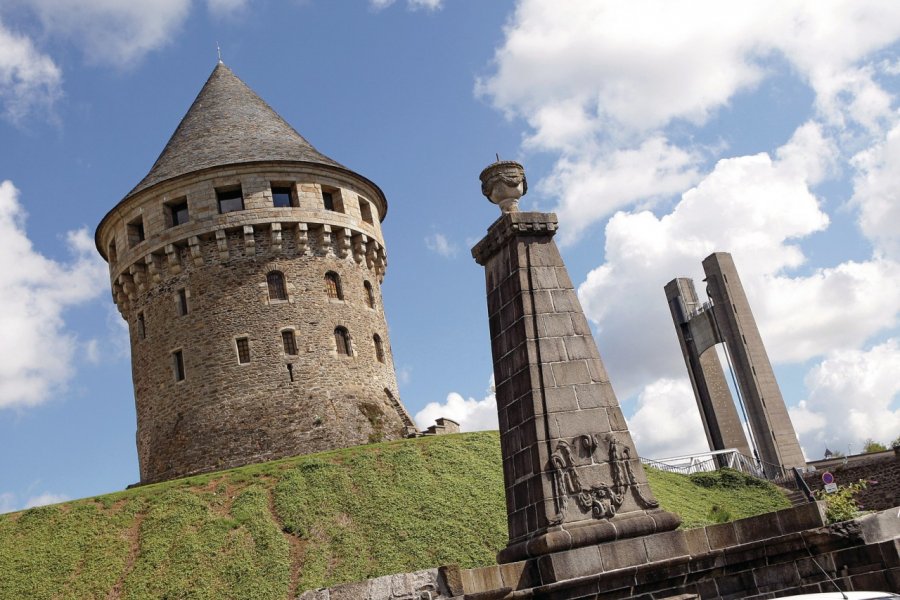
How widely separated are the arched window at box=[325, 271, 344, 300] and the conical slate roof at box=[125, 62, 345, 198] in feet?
15.2

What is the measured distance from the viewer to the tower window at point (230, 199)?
32844mm

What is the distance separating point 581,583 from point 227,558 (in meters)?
12.9

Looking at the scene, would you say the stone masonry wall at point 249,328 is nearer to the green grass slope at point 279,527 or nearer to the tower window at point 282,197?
the tower window at point 282,197

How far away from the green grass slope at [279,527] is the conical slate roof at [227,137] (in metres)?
13.8

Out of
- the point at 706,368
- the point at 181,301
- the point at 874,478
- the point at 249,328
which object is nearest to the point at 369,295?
the point at 249,328

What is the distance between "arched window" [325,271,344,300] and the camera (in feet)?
109

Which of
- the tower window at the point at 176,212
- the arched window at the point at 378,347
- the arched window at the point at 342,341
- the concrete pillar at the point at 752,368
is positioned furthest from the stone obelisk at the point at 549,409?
the tower window at the point at 176,212

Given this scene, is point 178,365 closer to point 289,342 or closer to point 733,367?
point 289,342

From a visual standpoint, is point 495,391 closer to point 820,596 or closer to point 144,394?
point 820,596

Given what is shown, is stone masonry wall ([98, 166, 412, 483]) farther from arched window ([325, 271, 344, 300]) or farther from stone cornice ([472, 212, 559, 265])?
stone cornice ([472, 212, 559, 265])

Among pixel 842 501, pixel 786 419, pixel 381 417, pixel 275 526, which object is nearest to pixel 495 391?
pixel 842 501

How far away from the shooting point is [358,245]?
34.8 metres

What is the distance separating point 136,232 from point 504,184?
93.1 ft

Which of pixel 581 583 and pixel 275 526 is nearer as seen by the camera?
pixel 581 583
